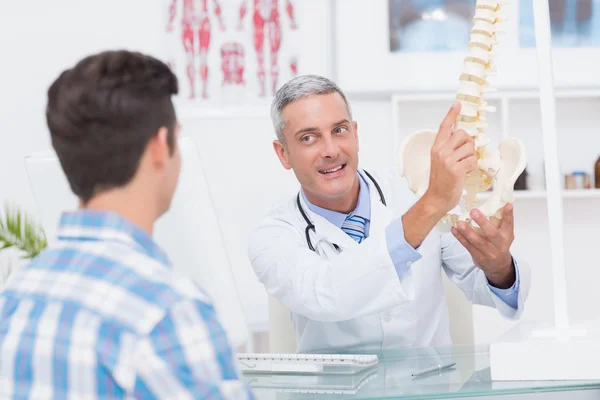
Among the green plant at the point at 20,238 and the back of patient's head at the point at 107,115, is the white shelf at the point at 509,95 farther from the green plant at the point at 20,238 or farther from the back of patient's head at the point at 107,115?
the back of patient's head at the point at 107,115

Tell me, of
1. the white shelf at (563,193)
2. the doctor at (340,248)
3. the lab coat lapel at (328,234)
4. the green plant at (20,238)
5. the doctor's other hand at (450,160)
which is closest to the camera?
the doctor's other hand at (450,160)

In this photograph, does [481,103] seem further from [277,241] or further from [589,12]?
[589,12]

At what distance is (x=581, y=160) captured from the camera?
3.48 m

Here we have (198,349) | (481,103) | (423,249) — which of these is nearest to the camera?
(198,349)

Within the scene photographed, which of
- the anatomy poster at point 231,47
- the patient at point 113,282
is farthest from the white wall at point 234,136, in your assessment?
the patient at point 113,282

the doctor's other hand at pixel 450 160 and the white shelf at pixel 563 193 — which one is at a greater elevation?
the white shelf at pixel 563 193

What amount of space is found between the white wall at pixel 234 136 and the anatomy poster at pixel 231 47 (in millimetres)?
65

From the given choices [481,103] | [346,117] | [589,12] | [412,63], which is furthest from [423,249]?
[589,12]

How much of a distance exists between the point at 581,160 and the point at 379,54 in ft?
3.22

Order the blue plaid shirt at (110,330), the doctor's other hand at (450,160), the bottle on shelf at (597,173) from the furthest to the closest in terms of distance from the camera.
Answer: the bottle on shelf at (597,173)
the doctor's other hand at (450,160)
the blue plaid shirt at (110,330)

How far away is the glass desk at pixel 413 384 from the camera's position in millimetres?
1351

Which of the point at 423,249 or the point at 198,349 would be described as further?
the point at 423,249

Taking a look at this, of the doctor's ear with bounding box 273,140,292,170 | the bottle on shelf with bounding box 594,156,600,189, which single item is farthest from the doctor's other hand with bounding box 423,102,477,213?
the bottle on shelf with bounding box 594,156,600,189

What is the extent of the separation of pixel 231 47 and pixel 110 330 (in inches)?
108
